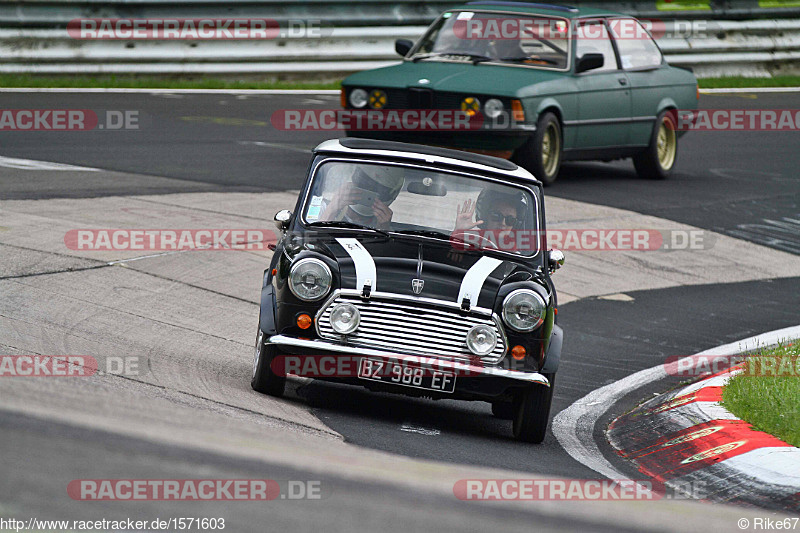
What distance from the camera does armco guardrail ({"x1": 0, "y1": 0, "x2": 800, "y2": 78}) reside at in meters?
18.5

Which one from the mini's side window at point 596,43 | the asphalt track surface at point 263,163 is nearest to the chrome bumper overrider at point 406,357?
the asphalt track surface at point 263,163

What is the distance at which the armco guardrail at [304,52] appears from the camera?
18.5m

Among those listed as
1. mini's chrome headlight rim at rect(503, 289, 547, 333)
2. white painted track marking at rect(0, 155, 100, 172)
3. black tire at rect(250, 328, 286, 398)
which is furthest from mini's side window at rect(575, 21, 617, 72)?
black tire at rect(250, 328, 286, 398)

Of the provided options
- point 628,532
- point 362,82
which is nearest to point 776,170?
point 362,82

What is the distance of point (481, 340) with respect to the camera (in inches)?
234

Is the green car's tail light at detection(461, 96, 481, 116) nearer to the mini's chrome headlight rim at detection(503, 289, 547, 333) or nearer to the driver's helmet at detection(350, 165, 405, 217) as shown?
the driver's helmet at detection(350, 165, 405, 217)

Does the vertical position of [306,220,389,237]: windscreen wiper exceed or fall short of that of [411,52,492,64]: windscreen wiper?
it falls short

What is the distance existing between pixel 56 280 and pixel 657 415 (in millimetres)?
4154

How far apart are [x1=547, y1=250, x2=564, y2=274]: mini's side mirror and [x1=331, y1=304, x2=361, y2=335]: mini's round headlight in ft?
4.67

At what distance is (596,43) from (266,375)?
8.94 metres

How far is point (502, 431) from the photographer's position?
6.56 meters

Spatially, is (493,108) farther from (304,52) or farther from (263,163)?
(304,52)

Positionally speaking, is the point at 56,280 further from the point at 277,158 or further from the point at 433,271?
the point at 277,158

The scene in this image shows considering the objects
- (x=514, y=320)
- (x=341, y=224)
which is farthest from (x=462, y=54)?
(x=514, y=320)
